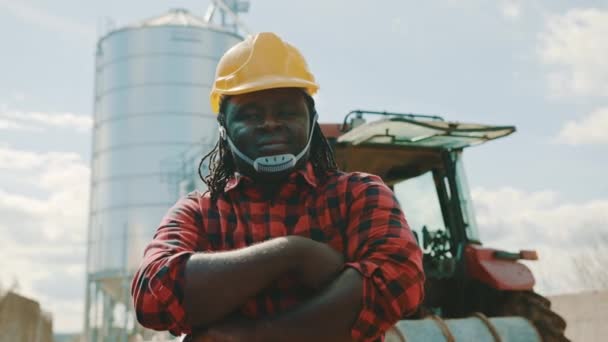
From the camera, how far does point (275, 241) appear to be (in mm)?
1450

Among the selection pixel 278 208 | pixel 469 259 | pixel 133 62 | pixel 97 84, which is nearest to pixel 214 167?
pixel 278 208

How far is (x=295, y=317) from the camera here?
56.1 inches

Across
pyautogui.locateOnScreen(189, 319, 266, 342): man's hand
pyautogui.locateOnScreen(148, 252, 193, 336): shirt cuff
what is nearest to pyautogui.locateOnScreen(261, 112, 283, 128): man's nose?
pyautogui.locateOnScreen(148, 252, 193, 336): shirt cuff

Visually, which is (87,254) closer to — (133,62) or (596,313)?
(133,62)

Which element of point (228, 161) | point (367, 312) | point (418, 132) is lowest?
point (367, 312)

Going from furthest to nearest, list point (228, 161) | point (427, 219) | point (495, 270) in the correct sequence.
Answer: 1. point (427, 219)
2. point (495, 270)
3. point (228, 161)

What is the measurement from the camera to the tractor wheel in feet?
13.9

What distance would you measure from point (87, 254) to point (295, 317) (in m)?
21.4

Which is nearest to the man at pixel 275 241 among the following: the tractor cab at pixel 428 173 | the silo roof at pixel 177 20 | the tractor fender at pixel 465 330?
the tractor fender at pixel 465 330

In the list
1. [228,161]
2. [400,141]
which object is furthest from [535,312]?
[228,161]

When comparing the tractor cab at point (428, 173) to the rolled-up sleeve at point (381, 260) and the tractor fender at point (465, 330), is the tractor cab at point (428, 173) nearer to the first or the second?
the tractor fender at point (465, 330)

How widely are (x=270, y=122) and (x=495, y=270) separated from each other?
331cm

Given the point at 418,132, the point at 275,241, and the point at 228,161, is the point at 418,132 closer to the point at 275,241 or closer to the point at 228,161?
the point at 228,161

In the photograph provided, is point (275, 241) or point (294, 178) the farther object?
point (294, 178)
